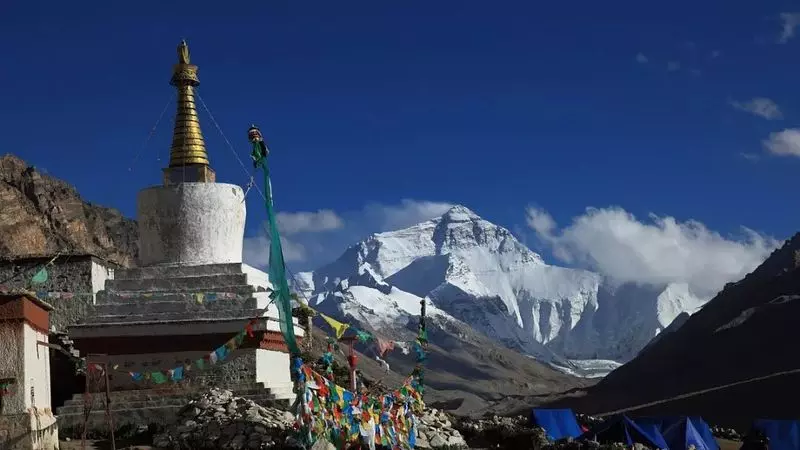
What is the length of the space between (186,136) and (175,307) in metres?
4.54

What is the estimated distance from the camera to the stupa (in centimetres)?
2281

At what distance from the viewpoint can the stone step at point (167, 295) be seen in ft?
76.7

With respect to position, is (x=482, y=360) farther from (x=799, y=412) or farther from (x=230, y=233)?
(x=230, y=233)

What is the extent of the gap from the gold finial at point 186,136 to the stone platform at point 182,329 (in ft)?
9.87

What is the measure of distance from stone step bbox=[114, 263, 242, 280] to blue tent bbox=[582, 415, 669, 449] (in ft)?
27.4

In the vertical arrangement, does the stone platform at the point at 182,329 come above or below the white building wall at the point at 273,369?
above

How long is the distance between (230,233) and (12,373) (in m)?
7.61

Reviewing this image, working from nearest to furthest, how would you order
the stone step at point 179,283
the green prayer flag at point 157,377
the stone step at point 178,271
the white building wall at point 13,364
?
the white building wall at point 13,364, the green prayer flag at point 157,377, the stone step at point 179,283, the stone step at point 178,271

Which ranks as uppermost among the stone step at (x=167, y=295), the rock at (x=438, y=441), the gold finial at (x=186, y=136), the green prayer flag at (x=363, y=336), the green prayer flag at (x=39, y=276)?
the gold finial at (x=186, y=136)

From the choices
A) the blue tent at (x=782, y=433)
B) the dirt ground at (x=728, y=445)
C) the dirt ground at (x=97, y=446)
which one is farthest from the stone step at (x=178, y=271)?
the dirt ground at (x=728, y=445)

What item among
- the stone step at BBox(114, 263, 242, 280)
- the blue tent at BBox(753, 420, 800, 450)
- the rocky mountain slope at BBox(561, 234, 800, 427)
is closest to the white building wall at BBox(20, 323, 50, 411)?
the stone step at BBox(114, 263, 242, 280)

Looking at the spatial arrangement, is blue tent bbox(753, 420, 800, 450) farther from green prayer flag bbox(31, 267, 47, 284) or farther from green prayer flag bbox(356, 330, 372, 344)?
green prayer flag bbox(31, 267, 47, 284)

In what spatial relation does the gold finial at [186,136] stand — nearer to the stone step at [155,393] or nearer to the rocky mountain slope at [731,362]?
the stone step at [155,393]

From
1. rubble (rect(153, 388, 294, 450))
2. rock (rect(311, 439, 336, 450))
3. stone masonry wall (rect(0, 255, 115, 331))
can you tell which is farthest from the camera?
stone masonry wall (rect(0, 255, 115, 331))
